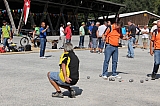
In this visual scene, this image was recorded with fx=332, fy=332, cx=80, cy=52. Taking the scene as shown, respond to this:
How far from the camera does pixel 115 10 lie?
55.9 meters

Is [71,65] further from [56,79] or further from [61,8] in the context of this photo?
[61,8]

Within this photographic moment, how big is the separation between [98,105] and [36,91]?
1.82 metres

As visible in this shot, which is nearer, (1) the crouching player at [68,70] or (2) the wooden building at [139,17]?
(1) the crouching player at [68,70]

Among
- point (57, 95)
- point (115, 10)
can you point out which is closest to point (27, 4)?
point (57, 95)

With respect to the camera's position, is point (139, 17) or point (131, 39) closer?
point (131, 39)

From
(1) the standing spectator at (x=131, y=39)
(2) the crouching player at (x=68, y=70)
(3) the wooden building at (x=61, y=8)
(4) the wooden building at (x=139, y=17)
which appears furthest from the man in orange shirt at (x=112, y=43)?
(4) the wooden building at (x=139, y=17)

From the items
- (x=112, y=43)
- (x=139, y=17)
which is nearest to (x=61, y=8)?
(x=139, y=17)

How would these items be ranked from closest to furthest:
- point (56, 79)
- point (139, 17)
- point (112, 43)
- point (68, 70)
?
point (68, 70) < point (56, 79) < point (112, 43) < point (139, 17)

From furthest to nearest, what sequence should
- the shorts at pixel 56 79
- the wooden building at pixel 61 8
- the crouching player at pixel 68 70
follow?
1. the wooden building at pixel 61 8
2. the shorts at pixel 56 79
3. the crouching player at pixel 68 70

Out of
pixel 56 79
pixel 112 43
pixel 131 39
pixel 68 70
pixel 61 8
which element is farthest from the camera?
pixel 61 8

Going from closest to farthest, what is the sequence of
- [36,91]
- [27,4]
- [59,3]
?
[36,91] → [27,4] → [59,3]

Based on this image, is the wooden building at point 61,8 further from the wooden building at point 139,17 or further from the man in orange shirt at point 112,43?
the man in orange shirt at point 112,43

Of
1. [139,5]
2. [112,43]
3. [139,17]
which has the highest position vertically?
[139,5]

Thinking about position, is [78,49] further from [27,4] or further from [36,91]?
[36,91]
